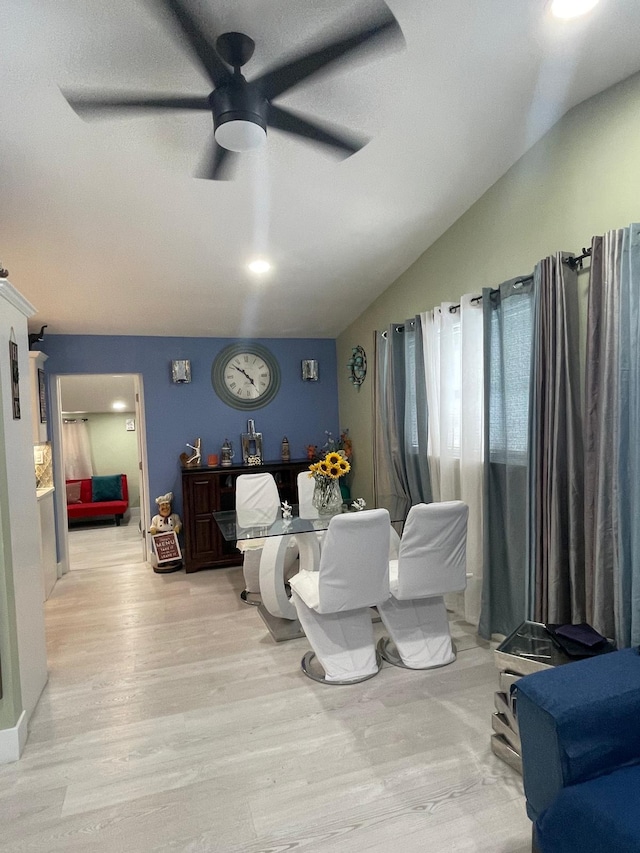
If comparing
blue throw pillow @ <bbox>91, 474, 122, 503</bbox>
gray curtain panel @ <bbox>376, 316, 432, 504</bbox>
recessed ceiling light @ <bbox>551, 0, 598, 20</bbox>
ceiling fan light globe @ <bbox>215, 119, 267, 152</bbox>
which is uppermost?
recessed ceiling light @ <bbox>551, 0, 598, 20</bbox>

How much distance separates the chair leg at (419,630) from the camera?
2797mm

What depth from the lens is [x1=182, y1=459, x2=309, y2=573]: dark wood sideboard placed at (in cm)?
459

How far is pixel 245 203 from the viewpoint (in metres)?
2.96

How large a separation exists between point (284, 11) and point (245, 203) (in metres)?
1.28

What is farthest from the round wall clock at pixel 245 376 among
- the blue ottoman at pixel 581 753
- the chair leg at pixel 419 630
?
the blue ottoman at pixel 581 753

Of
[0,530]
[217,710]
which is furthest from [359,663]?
[0,530]

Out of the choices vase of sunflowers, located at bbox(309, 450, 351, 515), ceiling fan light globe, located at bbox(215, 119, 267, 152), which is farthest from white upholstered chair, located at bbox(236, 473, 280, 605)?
ceiling fan light globe, located at bbox(215, 119, 267, 152)

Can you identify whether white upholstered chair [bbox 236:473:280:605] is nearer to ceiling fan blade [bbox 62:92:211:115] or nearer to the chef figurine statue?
the chef figurine statue

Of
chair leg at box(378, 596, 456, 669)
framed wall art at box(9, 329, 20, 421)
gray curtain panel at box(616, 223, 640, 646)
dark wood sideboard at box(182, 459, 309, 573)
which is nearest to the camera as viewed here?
gray curtain panel at box(616, 223, 640, 646)

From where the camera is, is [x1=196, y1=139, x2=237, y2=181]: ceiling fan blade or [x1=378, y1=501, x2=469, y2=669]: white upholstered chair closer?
[x1=196, y1=139, x2=237, y2=181]: ceiling fan blade

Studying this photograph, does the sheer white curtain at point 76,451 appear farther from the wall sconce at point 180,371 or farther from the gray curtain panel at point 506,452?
the gray curtain panel at point 506,452

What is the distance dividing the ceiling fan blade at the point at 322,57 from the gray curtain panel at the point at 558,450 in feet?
4.90

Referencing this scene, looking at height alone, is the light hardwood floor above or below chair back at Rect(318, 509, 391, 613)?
below

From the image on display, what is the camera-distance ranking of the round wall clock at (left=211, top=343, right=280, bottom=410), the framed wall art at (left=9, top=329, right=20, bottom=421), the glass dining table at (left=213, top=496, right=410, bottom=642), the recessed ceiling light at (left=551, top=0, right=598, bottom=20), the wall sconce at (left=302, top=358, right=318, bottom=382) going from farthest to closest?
1. the wall sconce at (left=302, top=358, right=318, bottom=382)
2. the round wall clock at (left=211, top=343, right=280, bottom=410)
3. the glass dining table at (left=213, top=496, right=410, bottom=642)
4. the framed wall art at (left=9, top=329, right=20, bottom=421)
5. the recessed ceiling light at (left=551, top=0, right=598, bottom=20)
